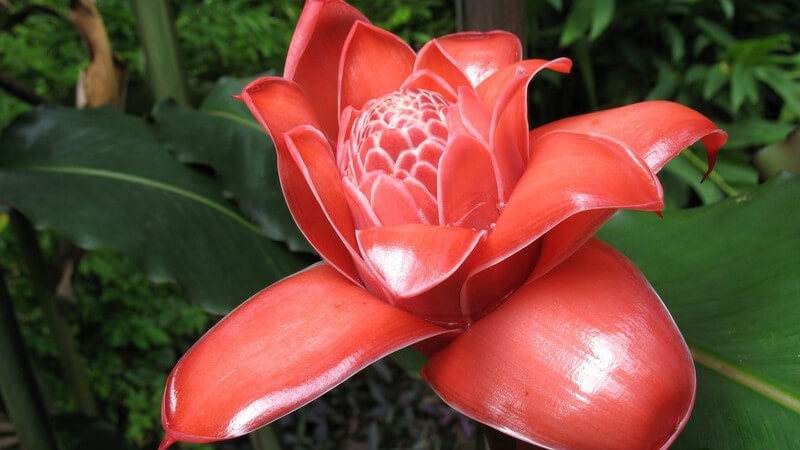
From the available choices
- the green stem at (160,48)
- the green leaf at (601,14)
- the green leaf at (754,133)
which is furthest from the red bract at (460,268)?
the green leaf at (754,133)

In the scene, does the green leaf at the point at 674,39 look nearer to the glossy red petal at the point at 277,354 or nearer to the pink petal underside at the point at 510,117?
the pink petal underside at the point at 510,117

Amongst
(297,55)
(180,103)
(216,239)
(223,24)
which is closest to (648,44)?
(223,24)

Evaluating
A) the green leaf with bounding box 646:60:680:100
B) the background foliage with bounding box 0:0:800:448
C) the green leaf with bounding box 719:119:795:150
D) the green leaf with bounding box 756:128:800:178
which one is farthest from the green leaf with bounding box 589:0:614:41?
the green leaf with bounding box 756:128:800:178

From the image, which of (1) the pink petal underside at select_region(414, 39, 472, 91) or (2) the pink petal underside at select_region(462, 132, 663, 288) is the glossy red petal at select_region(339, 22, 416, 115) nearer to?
(1) the pink petal underside at select_region(414, 39, 472, 91)

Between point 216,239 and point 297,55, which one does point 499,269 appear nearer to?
point 297,55

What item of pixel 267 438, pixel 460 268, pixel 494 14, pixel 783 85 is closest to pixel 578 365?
pixel 460 268

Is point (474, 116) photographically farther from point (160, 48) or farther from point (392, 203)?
point (160, 48)
